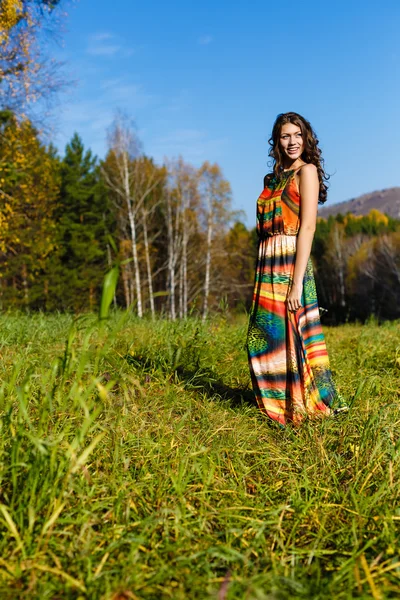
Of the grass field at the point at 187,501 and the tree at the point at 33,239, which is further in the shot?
the tree at the point at 33,239

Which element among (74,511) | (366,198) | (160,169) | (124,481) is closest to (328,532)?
(124,481)

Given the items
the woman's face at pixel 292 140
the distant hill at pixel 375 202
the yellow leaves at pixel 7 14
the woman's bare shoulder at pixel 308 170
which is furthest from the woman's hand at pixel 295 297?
the distant hill at pixel 375 202

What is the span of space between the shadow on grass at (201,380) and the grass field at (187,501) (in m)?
0.26

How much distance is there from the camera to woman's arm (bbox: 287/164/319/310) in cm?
295

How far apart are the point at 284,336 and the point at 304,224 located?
66cm

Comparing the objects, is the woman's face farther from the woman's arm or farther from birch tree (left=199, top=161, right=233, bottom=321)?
birch tree (left=199, top=161, right=233, bottom=321)

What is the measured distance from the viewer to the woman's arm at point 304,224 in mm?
2953

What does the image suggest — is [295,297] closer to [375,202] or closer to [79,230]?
[79,230]

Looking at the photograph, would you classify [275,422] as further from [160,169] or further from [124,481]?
[160,169]

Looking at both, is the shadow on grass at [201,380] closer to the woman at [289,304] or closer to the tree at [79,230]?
the woman at [289,304]

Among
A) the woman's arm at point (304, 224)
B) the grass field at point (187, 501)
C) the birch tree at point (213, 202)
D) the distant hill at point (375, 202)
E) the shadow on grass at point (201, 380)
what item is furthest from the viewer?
the distant hill at point (375, 202)

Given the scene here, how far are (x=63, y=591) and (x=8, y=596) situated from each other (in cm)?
14

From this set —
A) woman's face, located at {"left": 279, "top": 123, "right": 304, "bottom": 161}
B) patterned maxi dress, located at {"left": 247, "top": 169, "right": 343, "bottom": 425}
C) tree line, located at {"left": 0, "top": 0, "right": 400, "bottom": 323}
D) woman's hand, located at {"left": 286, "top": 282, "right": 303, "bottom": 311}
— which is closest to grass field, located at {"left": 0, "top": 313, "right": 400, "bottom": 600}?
patterned maxi dress, located at {"left": 247, "top": 169, "right": 343, "bottom": 425}

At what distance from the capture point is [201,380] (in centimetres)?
354
